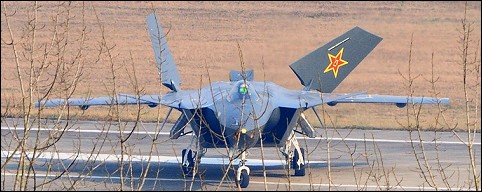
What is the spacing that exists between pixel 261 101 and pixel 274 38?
56.7ft

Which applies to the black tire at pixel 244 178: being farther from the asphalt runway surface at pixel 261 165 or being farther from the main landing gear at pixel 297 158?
the main landing gear at pixel 297 158

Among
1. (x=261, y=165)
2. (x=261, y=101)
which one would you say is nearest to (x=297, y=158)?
(x=261, y=165)

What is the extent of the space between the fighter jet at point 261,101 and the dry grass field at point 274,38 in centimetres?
720

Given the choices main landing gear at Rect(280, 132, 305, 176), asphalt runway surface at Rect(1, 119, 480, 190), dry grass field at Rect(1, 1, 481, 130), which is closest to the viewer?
asphalt runway surface at Rect(1, 119, 480, 190)

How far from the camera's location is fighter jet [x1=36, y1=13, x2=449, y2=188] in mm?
24438

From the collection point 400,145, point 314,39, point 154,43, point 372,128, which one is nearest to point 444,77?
point 314,39

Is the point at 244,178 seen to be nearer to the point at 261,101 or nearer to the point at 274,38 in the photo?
the point at 261,101

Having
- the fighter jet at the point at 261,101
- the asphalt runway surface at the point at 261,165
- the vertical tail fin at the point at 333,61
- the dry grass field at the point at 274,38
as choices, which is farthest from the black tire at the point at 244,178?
the dry grass field at the point at 274,38

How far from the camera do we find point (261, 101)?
2472 cm

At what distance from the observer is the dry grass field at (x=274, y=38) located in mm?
43656

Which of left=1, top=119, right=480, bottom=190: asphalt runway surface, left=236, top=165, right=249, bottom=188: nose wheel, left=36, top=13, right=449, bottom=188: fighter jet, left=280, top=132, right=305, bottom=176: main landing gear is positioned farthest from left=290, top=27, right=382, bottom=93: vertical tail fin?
left=236, top=165, right=249, bottom=188: nose wheel

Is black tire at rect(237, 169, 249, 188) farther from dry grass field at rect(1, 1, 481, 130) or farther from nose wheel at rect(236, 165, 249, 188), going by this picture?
dry grass field at rect(1, 1, 481, 130)

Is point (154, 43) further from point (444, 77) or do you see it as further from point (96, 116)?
point (444, 77)

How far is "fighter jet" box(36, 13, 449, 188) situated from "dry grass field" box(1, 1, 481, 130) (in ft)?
23.6
